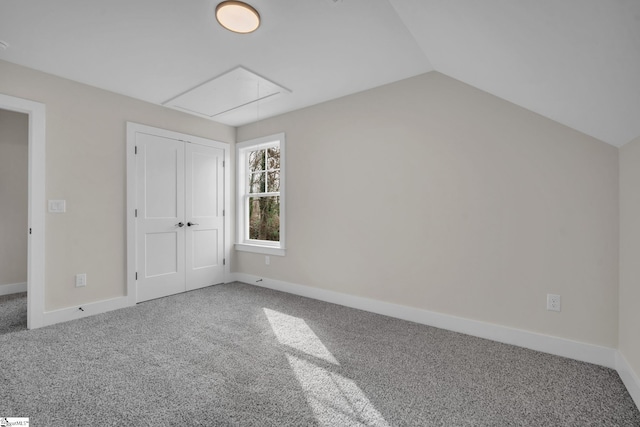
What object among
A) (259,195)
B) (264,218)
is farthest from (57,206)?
(264,218)

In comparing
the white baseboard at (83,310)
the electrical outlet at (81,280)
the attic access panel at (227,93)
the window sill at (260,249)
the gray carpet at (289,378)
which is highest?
the attic access panel at (227,93)

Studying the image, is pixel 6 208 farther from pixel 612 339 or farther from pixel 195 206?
pixel 612 339

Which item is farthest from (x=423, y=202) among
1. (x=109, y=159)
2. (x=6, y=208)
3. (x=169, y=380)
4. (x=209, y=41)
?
(x=6, y=208)

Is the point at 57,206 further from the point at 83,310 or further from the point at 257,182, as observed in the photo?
the point at 257,182

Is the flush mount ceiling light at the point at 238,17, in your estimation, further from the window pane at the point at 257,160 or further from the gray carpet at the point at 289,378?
the window pane at the point at 257,160

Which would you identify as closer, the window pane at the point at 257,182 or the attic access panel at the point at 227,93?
the attic access panel at the point at 227,93

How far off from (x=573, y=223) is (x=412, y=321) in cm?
159

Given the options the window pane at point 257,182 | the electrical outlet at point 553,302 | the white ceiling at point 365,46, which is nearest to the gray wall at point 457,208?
the electrical outlet at point 553,302

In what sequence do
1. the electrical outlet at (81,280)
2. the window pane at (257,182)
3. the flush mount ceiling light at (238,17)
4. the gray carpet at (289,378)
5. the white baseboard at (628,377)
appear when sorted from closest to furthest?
the gray carpet at (289,378), the white baseboard at (628,377), the flush mount ceiling light at (238,17), the electrical outlet at (81,280), the window pane at (257,182)

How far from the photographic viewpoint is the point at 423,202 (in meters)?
2.91

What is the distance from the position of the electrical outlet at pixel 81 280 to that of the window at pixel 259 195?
6.30ft

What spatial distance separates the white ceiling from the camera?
1.31 meters

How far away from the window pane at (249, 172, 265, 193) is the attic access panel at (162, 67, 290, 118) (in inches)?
42.0

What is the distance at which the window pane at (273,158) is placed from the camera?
14.5ft
